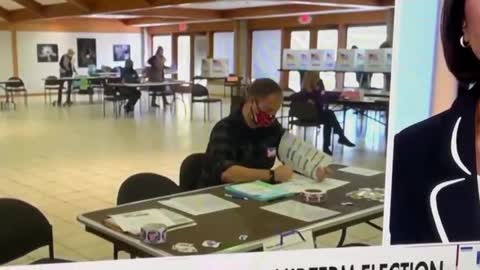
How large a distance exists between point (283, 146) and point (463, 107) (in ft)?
4.54

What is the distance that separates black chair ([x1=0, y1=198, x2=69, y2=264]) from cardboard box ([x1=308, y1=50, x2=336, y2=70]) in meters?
6.24

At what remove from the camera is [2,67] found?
1409cm

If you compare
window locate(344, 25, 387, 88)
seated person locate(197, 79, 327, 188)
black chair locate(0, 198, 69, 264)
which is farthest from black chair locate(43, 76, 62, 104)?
black chair locate(0, 198, 69, 264)

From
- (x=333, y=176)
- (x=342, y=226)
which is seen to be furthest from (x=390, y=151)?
(x=333, y=176)

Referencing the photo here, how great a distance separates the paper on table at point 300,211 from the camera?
187 cm

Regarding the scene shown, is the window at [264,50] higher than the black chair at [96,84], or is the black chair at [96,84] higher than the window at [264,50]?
the window at [264,50]

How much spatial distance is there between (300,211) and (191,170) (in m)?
0.87

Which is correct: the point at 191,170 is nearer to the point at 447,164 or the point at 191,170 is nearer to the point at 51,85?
the point at 447,164

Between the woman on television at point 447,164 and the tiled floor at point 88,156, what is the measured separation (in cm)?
82

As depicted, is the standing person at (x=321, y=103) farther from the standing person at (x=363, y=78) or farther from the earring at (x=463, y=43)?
the earring at (x=463, y=43)

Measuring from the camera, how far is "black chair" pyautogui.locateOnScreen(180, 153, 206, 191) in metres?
2.63

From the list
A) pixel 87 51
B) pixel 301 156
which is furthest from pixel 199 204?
pixel 87 51

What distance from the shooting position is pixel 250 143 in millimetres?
2551
